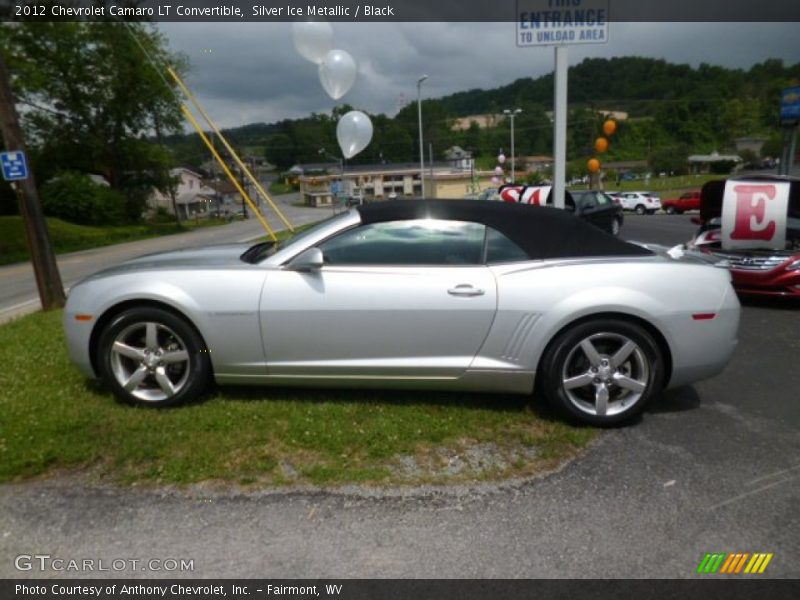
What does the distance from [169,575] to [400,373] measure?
5.31 feet

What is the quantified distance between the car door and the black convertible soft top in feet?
0.41

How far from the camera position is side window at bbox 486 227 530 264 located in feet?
10.6

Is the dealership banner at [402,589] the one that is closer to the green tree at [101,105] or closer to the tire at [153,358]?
the tire at [153,358]

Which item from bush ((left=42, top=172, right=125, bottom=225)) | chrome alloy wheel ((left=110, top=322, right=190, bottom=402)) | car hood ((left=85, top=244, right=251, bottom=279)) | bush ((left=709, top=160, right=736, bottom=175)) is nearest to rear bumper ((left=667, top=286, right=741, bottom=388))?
car hood ((left=85, top=244, right=251, bottom=279))

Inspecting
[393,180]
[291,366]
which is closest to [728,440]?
[291,366]

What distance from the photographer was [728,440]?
3055 millimetres

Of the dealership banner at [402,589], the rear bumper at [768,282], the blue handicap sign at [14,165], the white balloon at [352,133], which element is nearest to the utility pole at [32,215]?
the blue handicap sign at [14,165]

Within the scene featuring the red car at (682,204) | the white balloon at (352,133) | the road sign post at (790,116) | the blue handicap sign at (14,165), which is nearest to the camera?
the blue handicap sign at (14,165)

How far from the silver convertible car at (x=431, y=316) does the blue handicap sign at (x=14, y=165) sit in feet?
14.8

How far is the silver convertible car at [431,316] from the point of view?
311cm

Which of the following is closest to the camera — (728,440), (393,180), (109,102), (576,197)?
(728,440)

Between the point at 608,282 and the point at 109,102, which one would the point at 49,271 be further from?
the point at 109,102

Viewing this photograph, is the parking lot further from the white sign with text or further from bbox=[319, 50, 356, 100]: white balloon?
bbox=[319, 50, 356, 100]: white balloon

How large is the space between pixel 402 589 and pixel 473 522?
0.51 metres
